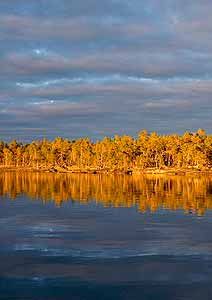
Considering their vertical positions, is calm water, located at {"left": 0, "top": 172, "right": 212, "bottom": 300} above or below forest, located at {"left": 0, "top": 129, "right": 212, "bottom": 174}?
below

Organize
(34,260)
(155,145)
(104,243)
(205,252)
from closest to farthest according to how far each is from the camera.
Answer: (34,260), (205,252), (104,243), (155,145)

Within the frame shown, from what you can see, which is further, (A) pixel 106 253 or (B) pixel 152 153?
(B) pixel 152 153

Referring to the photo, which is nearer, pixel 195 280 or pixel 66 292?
pixel 66 292

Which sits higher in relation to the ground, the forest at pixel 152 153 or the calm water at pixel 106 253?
the forest at pixel 152 153

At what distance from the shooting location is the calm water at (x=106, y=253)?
17109 millimetres

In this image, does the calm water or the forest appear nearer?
the calm water

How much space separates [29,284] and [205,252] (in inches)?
387

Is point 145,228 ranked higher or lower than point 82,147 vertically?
lower

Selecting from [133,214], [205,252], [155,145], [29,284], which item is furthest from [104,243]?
[155,145]

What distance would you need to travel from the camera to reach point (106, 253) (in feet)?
77.6

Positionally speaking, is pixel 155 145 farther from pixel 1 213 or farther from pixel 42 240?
pixel 42 240

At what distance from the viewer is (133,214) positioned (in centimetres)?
4047

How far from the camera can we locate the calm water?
1711 cm

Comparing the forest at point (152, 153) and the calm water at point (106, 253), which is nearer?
the calm water at point (106, 253)
